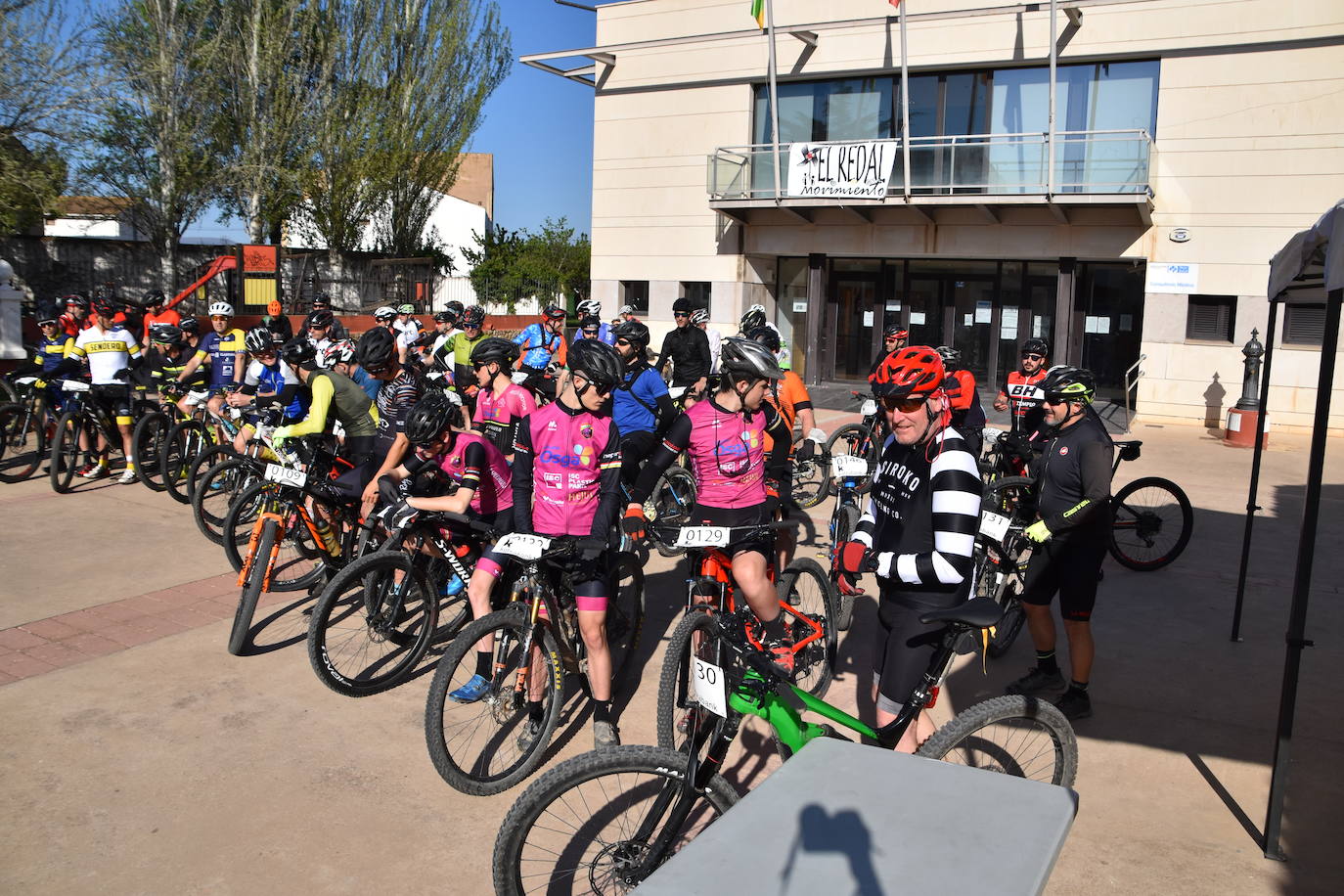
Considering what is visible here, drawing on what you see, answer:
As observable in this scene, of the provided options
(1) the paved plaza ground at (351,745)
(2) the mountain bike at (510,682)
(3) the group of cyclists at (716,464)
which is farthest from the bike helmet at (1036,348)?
(2) the mountain bike at (510,682)

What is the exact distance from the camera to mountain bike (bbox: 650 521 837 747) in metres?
4.45

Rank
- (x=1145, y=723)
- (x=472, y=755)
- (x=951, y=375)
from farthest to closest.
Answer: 1. (x=951, y=375)
2. (x=1145, y=723)
3. (x=472, y=755)

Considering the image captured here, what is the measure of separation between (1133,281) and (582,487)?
1738cm

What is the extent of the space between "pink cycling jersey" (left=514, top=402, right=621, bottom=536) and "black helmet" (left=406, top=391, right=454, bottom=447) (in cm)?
96

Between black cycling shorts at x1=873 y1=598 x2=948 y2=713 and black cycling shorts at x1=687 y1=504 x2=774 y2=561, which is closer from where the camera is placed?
black cycling shorts at x1=873 y1=598 x2=948 y2=713

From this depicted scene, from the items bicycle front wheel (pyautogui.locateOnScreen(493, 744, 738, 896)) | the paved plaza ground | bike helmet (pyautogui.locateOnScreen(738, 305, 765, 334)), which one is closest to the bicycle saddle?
bicycle front wheel (pyautogui.locateOnScreen(493, 744, 738, 896))

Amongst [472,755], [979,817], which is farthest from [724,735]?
[472,755]

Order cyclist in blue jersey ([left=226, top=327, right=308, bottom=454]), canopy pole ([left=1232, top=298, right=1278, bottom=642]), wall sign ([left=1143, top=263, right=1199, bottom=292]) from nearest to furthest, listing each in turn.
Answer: canopy pole ([left=1232, top=298, right=1278, bottom=642]) < cyclist in blue jersey ([left=226, top=327, right=308, bottom=454]) < wall sign ([left=1143, top=263, right=1199, bottom=292])

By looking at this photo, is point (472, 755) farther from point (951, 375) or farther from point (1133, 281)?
point (1133, 281)

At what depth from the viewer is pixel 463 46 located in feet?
107

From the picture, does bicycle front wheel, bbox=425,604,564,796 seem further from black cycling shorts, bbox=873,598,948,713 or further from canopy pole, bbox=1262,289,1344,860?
canopy pole, bbox=1262,289,1344,860

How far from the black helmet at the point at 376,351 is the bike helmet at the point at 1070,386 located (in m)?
4.33

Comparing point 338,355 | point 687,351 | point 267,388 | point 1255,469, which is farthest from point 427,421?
point 687,351

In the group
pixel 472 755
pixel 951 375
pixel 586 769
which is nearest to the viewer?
pixel 586 769
